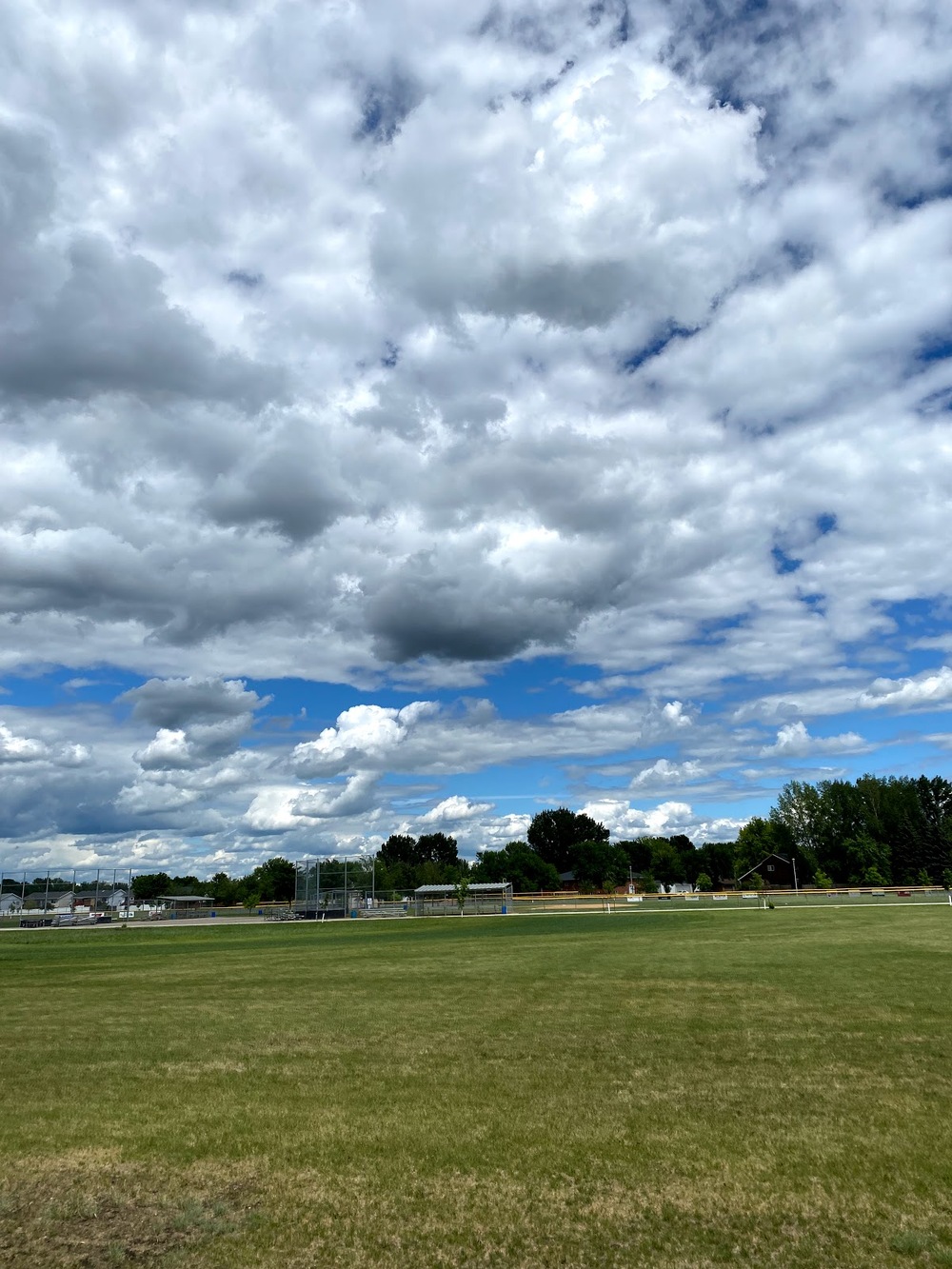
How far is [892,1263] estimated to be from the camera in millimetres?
5320

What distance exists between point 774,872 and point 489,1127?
136887 millimetres

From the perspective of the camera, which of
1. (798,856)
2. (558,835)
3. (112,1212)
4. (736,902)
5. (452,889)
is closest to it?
(112,1212)

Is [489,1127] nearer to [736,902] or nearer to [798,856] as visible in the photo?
[736,902]

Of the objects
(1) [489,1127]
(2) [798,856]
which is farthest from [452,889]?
(1) [489,1127]

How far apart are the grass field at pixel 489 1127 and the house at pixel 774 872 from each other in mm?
122028

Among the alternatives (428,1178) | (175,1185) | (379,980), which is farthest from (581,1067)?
(379,980)

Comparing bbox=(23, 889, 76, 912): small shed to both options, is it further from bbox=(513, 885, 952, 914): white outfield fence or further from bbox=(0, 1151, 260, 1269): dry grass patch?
bbox=(0, 1151, 260, 1269): dry grass patch

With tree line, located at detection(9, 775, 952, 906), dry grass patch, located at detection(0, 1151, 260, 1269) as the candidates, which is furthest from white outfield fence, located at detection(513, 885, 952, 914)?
dry grass patch, located at detection(0, 1151, 260, 1269)

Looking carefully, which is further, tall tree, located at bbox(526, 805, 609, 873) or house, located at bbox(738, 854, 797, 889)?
tall tree, located at bbox(526, 805, 609, 873)

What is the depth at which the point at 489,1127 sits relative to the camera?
26.7 feet

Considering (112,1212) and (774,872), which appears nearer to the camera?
(112,1212)

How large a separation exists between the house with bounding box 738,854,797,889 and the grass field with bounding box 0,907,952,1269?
122 metres

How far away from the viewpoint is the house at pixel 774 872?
427 feet

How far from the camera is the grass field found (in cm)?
584
